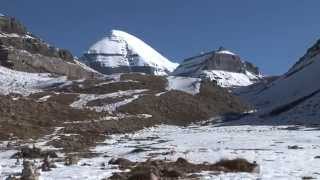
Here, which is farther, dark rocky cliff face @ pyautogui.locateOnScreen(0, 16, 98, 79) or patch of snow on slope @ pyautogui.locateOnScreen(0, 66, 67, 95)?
dark rocky cliff face @ pyautogui.locateOnScreen(0, 16, 98, 79)

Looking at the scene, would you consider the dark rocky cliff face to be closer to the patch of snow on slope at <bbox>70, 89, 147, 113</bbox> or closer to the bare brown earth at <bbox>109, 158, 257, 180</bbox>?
the patch of snow on slope at <bbox>70, 89, 147, 113</bbox>

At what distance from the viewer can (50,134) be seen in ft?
215

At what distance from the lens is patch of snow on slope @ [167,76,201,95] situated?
5148 inches

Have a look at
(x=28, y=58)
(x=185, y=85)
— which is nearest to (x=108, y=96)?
(x=185, y=85)

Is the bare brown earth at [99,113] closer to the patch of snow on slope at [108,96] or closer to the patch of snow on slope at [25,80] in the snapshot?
the patch of snow on slope at [108,96]

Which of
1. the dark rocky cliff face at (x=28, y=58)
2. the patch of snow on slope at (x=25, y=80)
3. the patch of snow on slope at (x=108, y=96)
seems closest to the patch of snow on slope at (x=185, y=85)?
the patch of snow on slope at (x=108, y=96)

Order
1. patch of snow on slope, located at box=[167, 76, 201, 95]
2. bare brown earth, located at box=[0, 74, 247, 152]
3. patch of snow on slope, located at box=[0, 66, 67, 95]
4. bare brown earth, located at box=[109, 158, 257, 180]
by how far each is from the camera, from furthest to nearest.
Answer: patch of snow on slope, located at box=[167, 76, 201, 95] < patch of snow on slope, located at box=[0, 66, 67, 95] < bare brown earth, located at box=[0, 74, 247, 152] < bare brown earth, located at box=[109, 158, 257, 180]

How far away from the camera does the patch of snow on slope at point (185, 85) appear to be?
429 ft

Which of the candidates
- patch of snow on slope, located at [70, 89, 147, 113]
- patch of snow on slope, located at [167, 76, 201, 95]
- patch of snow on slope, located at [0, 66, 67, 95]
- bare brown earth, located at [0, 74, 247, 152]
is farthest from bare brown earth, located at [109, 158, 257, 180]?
patch of snow on slope, located at [167, 76, 201, 95]

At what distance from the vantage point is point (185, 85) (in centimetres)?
13625

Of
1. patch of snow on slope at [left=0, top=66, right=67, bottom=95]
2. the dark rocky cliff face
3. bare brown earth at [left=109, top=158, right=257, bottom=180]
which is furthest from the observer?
the dark rocky cliff face

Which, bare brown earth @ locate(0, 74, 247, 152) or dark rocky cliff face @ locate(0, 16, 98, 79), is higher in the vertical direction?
dark rocky cliff face @ locate(0, 16, 98, 79)

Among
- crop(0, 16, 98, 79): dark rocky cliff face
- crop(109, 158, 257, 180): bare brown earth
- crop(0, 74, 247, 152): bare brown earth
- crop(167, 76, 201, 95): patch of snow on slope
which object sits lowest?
crop(109, 158, 257, 180): bare brown earth

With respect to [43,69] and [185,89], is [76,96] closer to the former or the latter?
[185,89]
